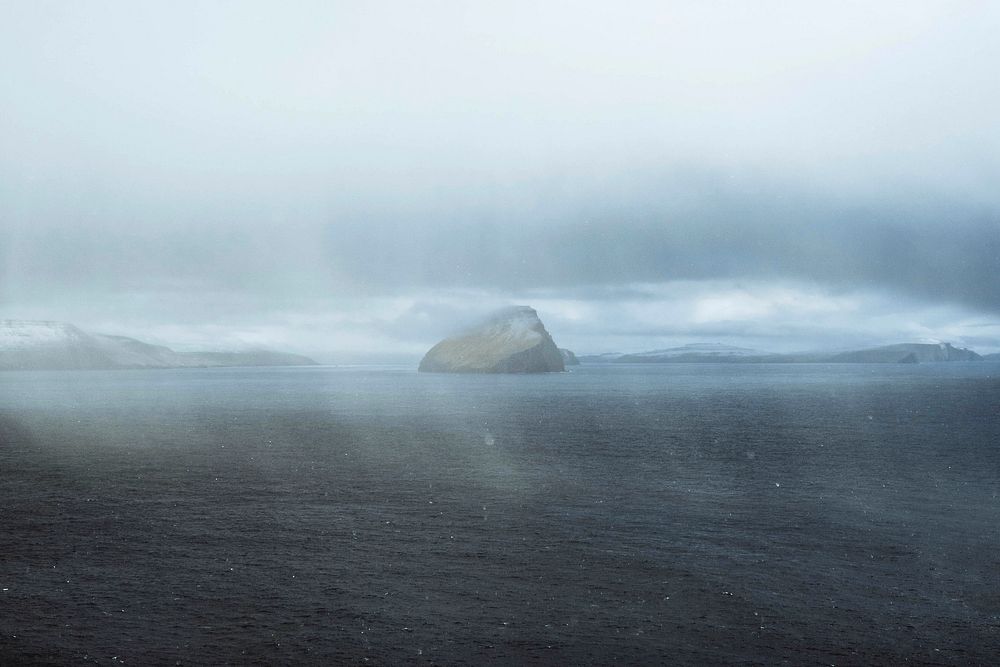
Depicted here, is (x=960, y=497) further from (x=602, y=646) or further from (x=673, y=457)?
(x=602, y=646)

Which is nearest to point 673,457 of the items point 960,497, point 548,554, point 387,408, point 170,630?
point 960,497

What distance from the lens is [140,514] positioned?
59.1 metres

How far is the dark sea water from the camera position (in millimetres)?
34219

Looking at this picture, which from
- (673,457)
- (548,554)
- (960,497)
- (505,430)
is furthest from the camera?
(505,430)

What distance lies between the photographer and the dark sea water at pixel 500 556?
3422cm

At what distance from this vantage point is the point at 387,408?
192375 millimetres

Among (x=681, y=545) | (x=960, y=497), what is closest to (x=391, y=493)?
(x=681, y=545)

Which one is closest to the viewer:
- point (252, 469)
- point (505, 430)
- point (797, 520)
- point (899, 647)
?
point (899, 647)

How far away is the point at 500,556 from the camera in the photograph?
47.3 meters

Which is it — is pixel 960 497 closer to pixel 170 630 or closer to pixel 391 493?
pixel 391 493

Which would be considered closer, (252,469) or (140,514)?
(140,514)

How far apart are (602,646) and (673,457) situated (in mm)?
63265

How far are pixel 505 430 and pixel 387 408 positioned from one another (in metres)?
66.5

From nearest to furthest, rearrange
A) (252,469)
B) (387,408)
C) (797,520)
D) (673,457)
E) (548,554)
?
1. (548,554)
2. (797,520)
3. (252,469)
4. (673,457)
5. (387,408)
